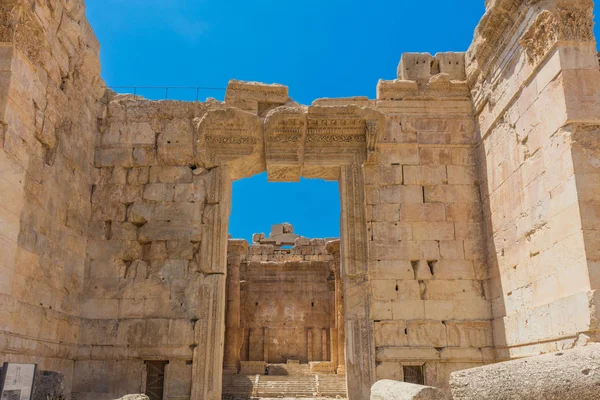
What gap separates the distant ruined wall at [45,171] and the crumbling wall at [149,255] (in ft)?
0.93

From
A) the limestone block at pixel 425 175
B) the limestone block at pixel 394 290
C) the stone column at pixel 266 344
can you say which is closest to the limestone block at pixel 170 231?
the limestone block at pixel 394 290

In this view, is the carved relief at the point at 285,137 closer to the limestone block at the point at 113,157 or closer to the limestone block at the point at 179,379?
the limestone block at the point at 113,157

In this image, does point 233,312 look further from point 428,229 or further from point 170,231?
point 428,229

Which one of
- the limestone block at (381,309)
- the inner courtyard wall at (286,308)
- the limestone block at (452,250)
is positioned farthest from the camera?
the inner courtyard wall at (286,308)

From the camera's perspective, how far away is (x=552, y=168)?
767cm

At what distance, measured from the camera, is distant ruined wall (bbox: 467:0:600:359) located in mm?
7043

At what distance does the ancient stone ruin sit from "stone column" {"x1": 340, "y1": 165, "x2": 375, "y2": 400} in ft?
0.10

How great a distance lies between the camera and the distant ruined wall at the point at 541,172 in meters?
7.04

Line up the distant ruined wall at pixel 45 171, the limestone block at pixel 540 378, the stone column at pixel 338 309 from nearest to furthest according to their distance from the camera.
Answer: the limestone block at pixel 540 378, the distant ruined wall at pixel 45 171, the stone column at pixel 338 309

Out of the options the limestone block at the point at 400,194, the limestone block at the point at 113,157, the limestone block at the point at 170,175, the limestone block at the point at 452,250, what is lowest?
the limestone block at the point at 452,250

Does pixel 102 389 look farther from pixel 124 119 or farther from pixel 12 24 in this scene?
pixel 12 24

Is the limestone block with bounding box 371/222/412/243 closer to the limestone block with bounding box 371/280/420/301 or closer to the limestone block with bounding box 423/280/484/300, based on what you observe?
the limestone block with bounding box 371/280/420/301

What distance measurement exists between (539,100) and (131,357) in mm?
7381

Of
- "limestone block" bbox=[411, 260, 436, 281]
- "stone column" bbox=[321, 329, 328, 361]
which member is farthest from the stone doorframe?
"stone column" bbox=[321, 329, 328, 361]
